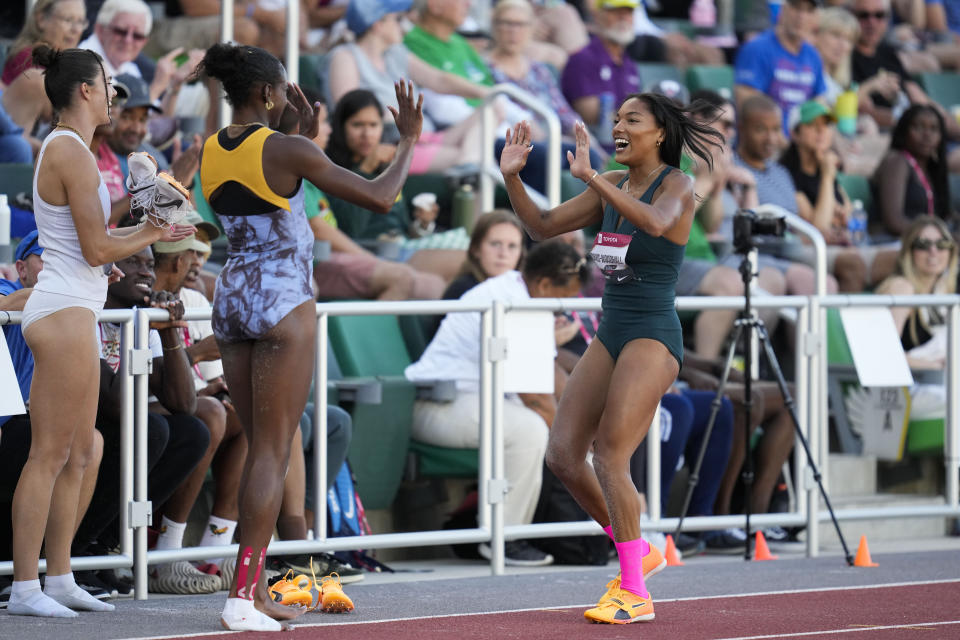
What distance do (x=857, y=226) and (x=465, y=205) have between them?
129 inches

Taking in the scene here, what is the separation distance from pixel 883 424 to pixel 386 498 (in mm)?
3071

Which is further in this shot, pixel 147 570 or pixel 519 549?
pixel 519 549

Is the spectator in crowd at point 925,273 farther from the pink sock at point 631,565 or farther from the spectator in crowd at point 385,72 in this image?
the pink sock at point 631,565

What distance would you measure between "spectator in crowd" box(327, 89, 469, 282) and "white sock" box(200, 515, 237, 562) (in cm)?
245

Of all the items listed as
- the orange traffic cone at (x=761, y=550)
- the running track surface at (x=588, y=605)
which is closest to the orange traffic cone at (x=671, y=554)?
the running track surface at (x=588, y=605)

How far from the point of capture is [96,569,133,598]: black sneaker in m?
6.75

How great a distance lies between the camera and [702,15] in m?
15.1

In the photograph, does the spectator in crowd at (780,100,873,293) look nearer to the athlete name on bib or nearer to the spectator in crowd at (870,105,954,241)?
the spectator in crowd at (870,105,954,241)

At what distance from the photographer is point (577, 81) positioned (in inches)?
465

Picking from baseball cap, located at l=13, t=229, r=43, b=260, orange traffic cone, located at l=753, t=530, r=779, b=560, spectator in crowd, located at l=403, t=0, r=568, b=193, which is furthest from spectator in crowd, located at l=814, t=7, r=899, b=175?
baseball cap, located at l=13, t=229, r=43, b=260

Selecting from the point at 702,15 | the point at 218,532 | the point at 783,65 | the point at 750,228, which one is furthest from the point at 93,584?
the point at 702,15

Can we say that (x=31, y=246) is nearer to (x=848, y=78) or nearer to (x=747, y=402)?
(x=747, y=402)

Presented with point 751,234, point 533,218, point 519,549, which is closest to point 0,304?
point 533,218

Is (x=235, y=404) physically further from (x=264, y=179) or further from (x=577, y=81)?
(x=577, y=81)
